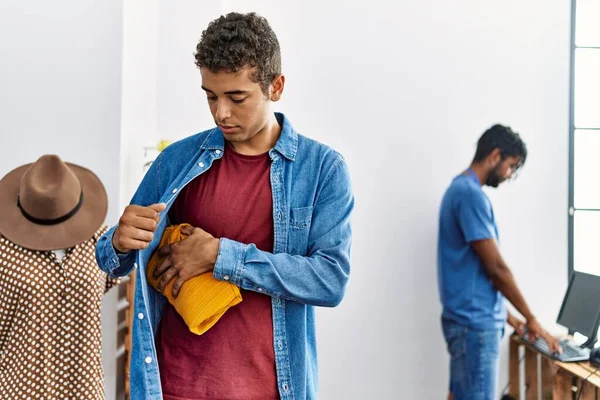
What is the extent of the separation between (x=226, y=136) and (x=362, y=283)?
7.73 feet

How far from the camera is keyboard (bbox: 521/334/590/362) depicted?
2895 millimetres

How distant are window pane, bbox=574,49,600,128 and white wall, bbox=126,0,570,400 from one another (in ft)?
0.65

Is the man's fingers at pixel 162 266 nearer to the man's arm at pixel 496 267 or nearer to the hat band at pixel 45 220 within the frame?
the hat band at pixel 45 220

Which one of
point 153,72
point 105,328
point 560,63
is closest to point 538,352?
point 560,63

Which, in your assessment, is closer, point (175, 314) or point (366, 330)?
point (175, 314)

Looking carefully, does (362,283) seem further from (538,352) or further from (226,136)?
(226,136)

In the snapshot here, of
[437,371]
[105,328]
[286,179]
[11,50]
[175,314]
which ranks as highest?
[11,50]

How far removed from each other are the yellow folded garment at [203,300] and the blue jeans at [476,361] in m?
1.91

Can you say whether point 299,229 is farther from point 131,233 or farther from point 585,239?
point 585,239

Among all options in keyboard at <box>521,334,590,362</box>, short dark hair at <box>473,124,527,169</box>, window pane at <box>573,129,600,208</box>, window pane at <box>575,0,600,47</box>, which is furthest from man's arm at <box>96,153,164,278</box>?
window pane at <box>575,0,600,47</box>

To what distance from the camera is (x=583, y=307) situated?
10.1ft

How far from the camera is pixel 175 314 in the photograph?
124cm

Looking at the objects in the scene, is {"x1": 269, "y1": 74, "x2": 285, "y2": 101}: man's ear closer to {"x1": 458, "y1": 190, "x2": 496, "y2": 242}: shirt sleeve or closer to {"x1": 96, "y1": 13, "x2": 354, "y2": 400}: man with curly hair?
{"x1": 96, "y1": 13, "x2": 354, "y2": 400}: man with curly hair

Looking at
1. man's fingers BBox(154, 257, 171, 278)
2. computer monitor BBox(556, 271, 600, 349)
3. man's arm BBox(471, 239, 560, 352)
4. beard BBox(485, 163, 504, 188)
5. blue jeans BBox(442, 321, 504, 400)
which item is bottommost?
blue jeans BBox(442, 321, 504, 400)
